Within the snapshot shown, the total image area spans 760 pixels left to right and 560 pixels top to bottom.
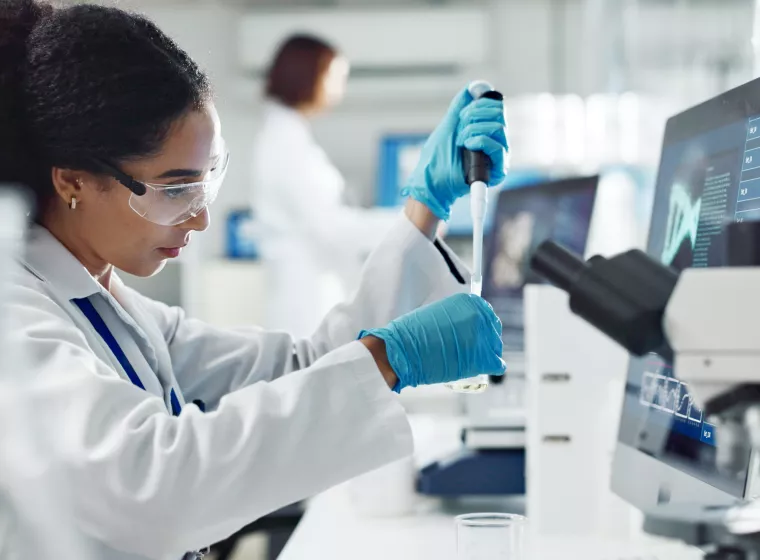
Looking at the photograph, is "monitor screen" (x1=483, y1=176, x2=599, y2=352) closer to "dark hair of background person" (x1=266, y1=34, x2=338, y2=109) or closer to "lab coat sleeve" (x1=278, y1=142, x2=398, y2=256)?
"lab coat sleeve" (x1=278, y1=142, x2=398, y2=256)

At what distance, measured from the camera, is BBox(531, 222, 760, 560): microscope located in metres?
0.61

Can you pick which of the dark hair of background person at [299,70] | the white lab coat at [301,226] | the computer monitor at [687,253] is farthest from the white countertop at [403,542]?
the dark hair of background person at [299,70]

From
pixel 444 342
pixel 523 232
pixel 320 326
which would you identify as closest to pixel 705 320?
pixel 444 342

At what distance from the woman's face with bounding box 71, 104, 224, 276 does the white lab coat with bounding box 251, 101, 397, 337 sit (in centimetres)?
231

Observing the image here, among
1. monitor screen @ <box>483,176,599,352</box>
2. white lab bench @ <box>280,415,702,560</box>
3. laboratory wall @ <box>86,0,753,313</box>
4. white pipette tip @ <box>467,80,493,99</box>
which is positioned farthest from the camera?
laboratory wall @ <box>86,0,753,313</box>

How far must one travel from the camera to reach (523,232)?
Answer: 220 cm

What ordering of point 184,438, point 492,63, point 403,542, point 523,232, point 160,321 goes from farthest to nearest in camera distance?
point 492,63, point 523,232, point 160,321, point 403,542, point 184,438

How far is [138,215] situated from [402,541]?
2.12ft

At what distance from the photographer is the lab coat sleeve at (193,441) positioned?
0.92 metres

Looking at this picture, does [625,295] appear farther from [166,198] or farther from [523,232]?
[523,232]

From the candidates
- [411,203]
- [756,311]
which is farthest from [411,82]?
[756,311]

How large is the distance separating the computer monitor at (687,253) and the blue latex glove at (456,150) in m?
0.24

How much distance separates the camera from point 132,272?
1.27 metres

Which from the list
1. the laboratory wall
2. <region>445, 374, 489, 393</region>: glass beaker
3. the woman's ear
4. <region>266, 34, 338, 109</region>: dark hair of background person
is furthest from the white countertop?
the laboratory wall
